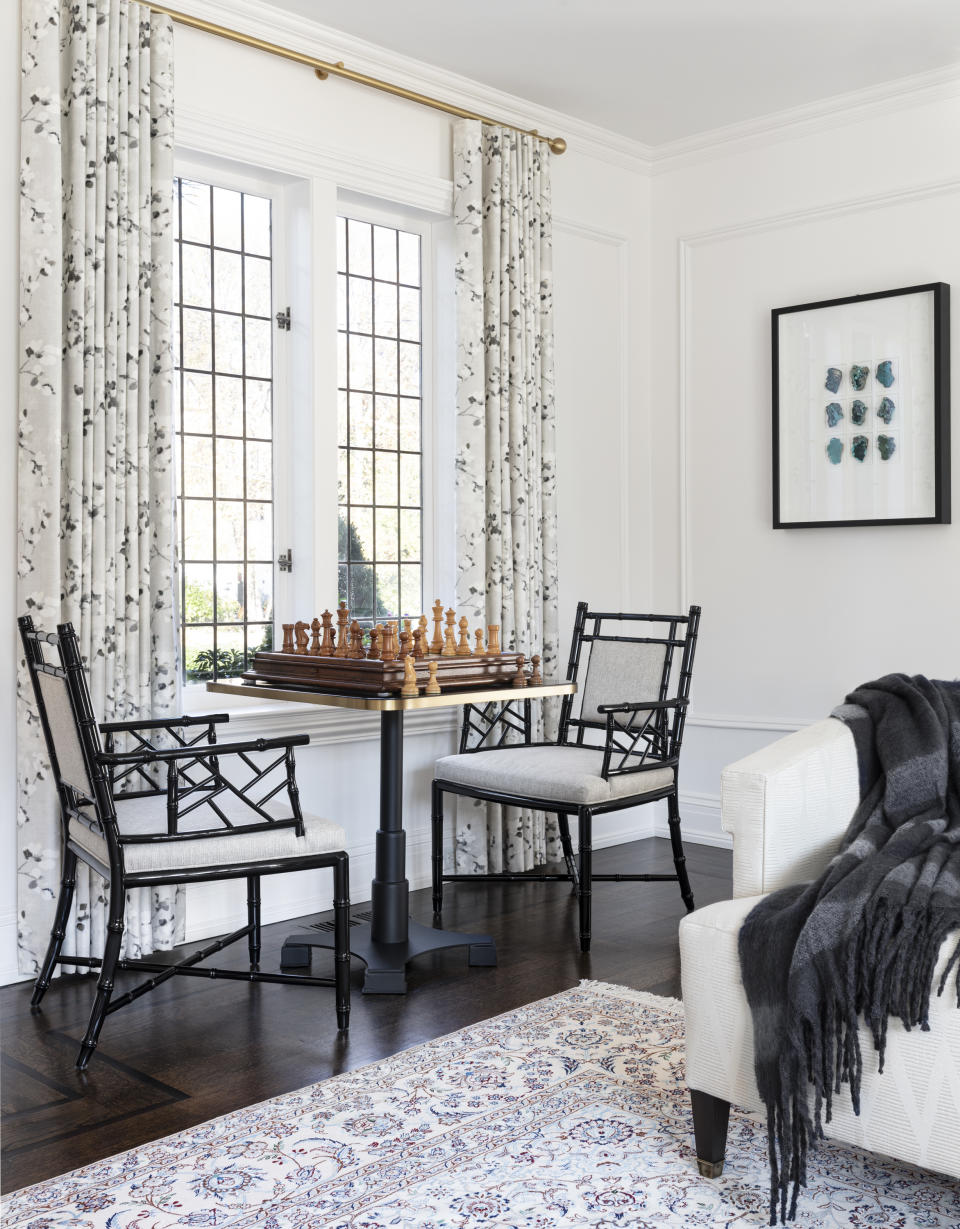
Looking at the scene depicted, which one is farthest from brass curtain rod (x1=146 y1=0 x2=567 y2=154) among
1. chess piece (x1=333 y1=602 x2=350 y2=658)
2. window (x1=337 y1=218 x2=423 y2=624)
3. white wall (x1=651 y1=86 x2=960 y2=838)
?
chess piece (x1=333 y1=602 x2=350 y2=658)

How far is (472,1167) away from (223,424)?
271 cm

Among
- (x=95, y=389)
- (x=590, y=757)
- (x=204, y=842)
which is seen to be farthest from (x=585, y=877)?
(x=95, y=389)

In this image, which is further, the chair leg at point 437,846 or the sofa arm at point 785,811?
the chair leg at point 437,846

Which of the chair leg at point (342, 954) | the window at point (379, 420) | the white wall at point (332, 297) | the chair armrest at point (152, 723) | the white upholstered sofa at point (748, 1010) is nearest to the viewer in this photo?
the white upholstered sofa at point (748, 1010)

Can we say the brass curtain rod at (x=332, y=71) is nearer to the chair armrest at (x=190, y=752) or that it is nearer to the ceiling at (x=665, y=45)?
the ceiling at (x=665, y=45)

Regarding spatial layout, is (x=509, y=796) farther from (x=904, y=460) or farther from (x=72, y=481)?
(x=904, y=460)

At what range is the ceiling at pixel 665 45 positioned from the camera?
417 cm

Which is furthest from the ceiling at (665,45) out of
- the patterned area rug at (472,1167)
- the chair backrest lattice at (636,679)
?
the patterned area rug at (472,1167)

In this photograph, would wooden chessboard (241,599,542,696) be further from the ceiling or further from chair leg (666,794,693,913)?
the ceiling

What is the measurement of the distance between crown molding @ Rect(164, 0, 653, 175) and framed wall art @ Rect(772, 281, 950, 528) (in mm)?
1061

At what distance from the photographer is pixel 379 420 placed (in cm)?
475

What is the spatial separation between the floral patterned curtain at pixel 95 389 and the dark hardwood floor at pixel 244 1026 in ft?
1.45

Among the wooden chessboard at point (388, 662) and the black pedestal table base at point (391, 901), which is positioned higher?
the wooden chessboard at point (388, 662)

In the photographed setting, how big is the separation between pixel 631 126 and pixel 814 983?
4.20 m
